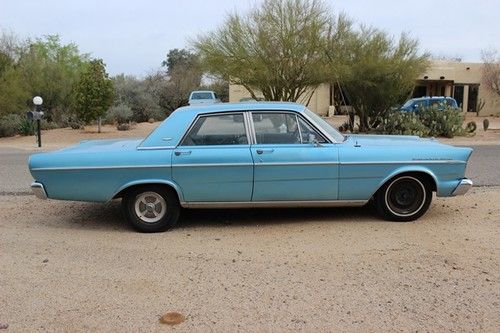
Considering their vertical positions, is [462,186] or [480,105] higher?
[480,105]

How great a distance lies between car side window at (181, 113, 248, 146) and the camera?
5902 mm

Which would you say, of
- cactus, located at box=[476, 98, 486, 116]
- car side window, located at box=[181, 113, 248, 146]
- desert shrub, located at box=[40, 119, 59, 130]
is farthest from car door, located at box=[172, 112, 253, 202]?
cactus, located at box=[476, 98, 486, 116]

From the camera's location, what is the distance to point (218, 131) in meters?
5.97

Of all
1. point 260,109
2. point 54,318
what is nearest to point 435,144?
point 260,109

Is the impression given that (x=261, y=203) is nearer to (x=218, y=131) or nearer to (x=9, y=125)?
(x=218, y=131)

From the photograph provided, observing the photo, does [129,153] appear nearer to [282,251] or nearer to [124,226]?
[124,226]

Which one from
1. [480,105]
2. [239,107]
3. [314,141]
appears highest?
[480,105]

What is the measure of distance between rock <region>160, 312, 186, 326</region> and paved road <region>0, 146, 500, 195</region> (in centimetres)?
559

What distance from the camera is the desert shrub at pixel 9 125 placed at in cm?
2366

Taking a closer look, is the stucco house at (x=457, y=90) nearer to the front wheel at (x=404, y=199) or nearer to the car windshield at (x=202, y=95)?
the car windshield at (x=202, y=95)

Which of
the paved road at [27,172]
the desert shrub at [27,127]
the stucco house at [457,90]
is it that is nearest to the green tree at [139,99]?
the desert shrub at [27,127]

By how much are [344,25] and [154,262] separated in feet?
59.7

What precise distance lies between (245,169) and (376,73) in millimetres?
15821

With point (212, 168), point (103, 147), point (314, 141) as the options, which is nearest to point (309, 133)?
point (314, 141)
